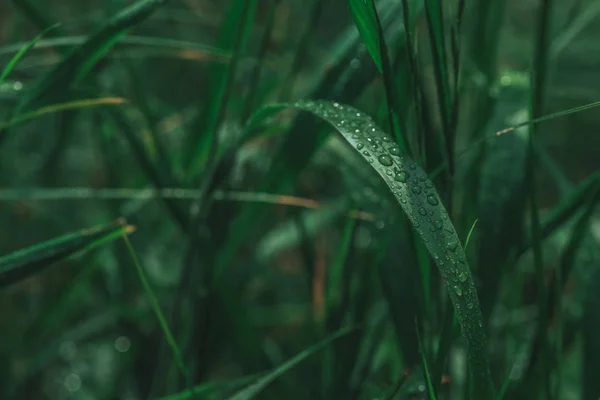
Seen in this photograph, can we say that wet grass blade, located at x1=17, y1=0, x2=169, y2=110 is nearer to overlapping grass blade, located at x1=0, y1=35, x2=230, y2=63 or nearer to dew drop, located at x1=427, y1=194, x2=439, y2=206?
overlapping grass blade, located at x1=0, y1=35, x2=230, y2=63

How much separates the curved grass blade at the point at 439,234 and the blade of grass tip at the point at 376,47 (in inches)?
0.8

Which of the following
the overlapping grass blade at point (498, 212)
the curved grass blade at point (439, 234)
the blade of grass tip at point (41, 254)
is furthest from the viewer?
the overlapping grass blade at point (498, 212)

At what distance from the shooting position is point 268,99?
938 mm

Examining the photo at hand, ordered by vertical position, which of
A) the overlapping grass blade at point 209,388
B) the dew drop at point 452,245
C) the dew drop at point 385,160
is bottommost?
the overlapping grass blade at point 209,388

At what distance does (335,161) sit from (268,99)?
0.67 ft

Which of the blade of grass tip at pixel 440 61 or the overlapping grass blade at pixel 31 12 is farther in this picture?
the overlapping grass blade at pixel 31 12

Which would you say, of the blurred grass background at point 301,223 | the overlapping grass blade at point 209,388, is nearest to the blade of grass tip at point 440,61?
the blurred grass background at point 301,223

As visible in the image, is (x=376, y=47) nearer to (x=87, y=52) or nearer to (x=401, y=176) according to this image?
(x=401, y=176)

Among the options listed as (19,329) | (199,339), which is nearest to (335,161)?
(199,339)

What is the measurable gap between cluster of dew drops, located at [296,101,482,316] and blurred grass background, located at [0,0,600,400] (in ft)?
0.06

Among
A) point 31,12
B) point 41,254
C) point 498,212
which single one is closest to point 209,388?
point 41,254

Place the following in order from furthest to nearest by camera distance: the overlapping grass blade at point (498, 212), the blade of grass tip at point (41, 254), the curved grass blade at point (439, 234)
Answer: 1. the overlapping grass blade at point (498, 212)
2. the blade of grass tip at point (41, 254)
3. the curved grass blade at point (439, 234)

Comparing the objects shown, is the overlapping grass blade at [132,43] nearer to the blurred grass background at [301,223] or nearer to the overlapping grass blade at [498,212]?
the blurred grass background at [301,223]

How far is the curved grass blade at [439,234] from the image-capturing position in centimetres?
40
